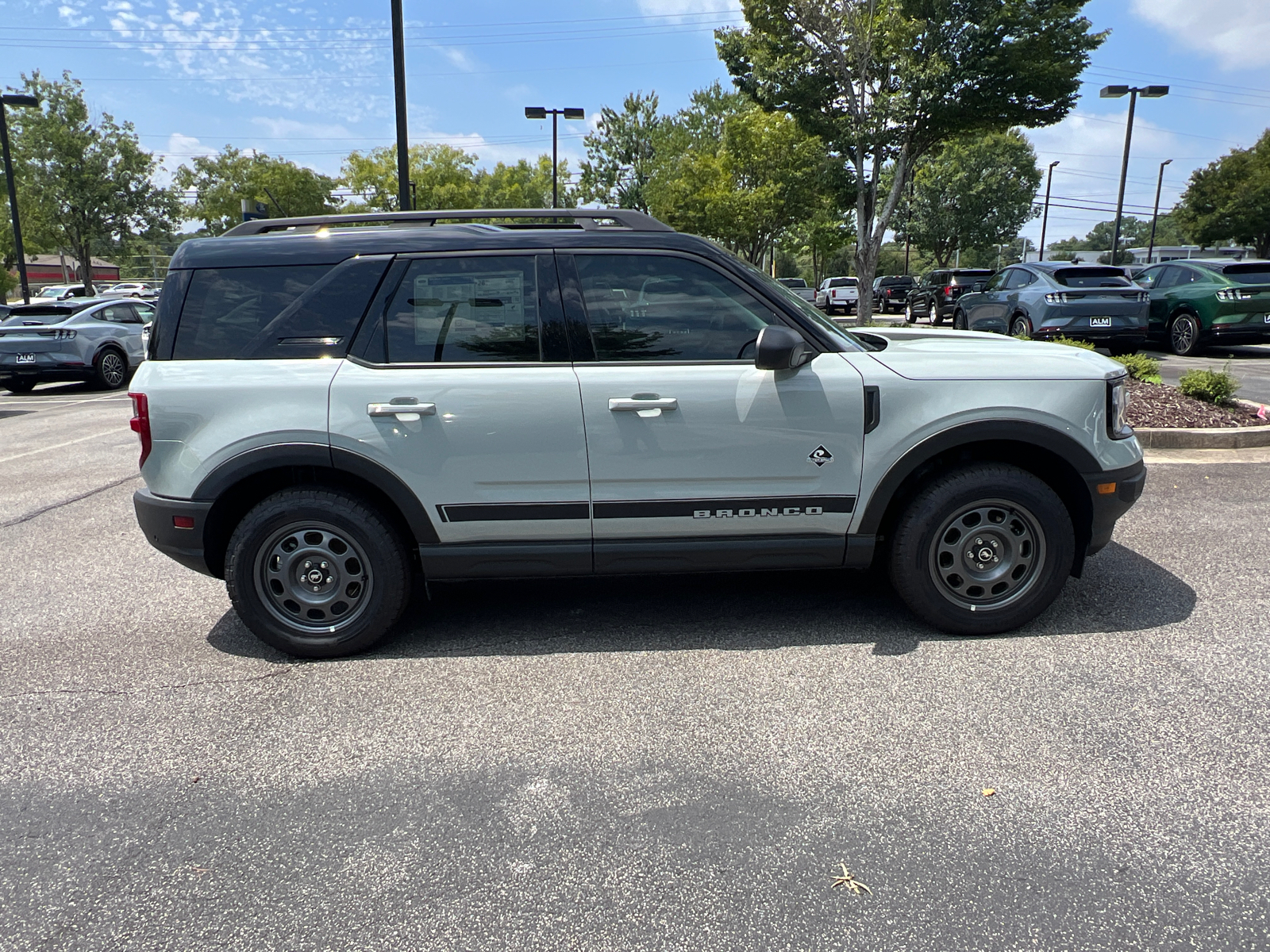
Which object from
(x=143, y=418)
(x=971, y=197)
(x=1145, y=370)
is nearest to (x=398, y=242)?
(x=143, y=418)

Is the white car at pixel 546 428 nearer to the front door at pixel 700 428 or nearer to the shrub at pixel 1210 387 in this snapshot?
the front door at pixel 700 428

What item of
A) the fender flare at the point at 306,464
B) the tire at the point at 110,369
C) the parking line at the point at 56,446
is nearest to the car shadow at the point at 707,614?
the fender flare at the point at 306,464

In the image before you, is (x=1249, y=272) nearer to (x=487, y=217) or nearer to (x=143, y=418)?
(x=487, y=217)

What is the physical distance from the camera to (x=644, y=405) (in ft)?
12.2

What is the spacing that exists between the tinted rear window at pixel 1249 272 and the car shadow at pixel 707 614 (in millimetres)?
12521

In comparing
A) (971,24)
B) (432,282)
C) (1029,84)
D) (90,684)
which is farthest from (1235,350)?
(90,684)

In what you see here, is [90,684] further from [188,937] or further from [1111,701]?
[1111,701]

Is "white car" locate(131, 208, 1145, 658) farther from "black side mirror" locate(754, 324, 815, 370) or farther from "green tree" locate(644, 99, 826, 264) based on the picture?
"green tree" locate(644, 99, 826, 264)

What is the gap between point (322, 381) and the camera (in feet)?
12.3

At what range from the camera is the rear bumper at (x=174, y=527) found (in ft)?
12.5

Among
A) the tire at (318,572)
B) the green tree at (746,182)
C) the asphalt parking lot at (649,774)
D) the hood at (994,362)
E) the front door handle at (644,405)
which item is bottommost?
the asphalt parking lot at (649,774)

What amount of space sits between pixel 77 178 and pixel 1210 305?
139 feet

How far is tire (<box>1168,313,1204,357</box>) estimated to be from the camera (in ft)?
50.0

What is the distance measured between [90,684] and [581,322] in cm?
259
